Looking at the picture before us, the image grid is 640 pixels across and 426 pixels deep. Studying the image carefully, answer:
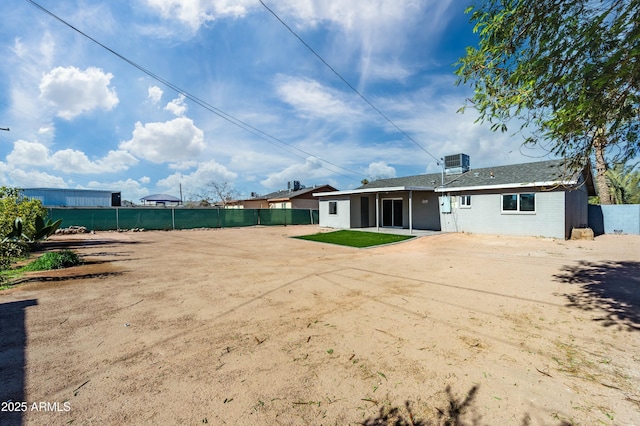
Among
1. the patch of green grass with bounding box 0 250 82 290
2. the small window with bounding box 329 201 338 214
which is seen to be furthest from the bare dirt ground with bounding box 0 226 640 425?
the small window with bounding box 329 201 338 214

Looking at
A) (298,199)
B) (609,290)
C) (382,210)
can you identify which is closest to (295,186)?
(298,199)

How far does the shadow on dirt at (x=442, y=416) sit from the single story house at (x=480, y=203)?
9.51m

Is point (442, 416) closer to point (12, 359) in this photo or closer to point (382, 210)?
point (12, 359)

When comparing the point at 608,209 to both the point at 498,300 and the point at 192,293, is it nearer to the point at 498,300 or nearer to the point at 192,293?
the point at 498,300

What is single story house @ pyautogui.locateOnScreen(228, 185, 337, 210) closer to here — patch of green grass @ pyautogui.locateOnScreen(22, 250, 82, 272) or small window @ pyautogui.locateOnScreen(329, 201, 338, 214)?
small window @ pyautogui.locateOnScreen(329, 201, 338, 214)

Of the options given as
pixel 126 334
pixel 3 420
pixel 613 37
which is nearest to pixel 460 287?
pixel 613 37

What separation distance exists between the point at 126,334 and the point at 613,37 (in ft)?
22.7

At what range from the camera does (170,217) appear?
2284 cm

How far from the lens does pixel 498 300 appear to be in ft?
16.0

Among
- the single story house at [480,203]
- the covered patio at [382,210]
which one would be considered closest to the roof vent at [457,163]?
the single story house at [480,203]

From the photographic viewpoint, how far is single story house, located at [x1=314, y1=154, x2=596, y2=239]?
1298cm

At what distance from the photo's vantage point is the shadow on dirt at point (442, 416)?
213 centimetres

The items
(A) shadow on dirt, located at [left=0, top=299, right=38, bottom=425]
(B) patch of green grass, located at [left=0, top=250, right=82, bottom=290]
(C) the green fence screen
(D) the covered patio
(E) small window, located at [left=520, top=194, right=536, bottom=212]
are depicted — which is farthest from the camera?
(C) the green fence screen

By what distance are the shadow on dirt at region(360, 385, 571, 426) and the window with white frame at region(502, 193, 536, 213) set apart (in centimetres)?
1437
